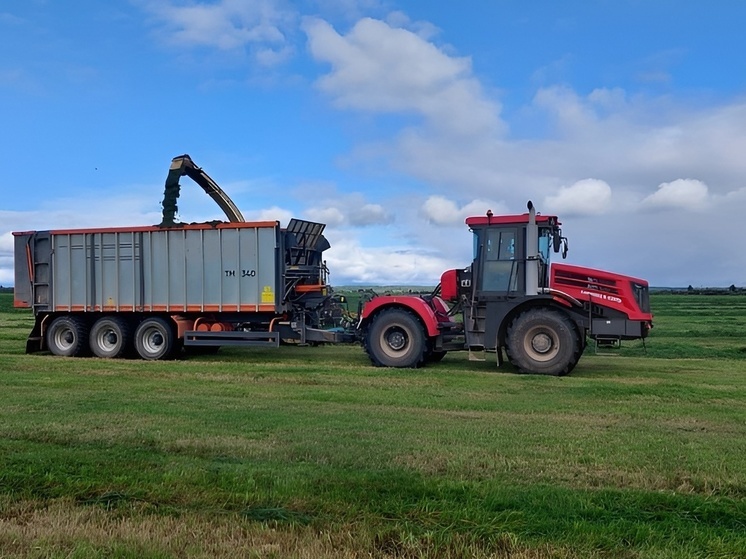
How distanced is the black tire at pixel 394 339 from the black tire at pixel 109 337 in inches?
246

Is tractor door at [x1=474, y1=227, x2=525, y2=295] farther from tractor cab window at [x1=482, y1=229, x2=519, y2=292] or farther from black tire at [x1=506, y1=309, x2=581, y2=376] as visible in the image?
black tire at [x1=506, y1=309, x2=581, y2=376]

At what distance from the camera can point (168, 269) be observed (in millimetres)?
17000

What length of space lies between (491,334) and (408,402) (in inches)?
183

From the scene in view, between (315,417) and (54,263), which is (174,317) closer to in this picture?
(54,263)

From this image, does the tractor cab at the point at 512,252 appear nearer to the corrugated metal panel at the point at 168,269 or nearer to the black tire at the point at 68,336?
the corrugated metal panel at the point at 168,269

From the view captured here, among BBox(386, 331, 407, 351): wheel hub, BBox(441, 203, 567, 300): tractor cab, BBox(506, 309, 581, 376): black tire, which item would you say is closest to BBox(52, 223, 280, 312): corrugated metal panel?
BBox(386, 331, 407, 351): wheel hub

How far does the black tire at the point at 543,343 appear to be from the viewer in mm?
13891

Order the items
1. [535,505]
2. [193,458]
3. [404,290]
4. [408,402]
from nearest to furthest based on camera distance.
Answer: [535,505] → [193,458] → [408,402] → [404,290]


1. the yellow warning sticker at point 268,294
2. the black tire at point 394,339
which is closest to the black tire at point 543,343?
the black tire at point 394,339

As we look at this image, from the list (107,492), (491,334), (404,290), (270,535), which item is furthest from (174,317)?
(270,535)

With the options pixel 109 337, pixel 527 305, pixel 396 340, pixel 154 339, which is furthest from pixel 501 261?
pixel 109 337

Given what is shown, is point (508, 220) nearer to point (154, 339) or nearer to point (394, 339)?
point (394, 339)

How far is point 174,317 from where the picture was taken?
16984 millimetres

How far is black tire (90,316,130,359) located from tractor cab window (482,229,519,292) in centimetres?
886
